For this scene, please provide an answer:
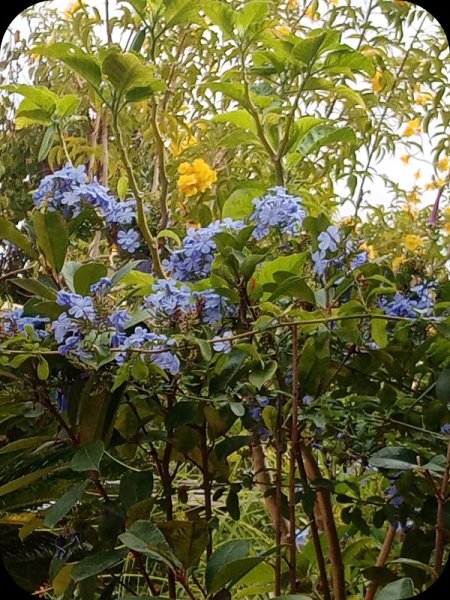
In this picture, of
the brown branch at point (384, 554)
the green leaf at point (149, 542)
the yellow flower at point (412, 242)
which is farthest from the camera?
the yellow flower at point (412, 242)

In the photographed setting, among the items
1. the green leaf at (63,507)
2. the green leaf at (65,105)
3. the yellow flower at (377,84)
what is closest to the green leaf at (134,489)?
the green leaf at (63,507)

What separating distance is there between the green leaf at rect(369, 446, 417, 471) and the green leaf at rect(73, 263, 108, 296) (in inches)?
9.1

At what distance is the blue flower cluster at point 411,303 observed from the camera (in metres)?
0.58

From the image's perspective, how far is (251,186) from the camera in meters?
0.71

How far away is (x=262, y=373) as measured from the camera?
0.52m

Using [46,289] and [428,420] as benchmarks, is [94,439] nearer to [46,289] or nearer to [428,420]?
[46,289]

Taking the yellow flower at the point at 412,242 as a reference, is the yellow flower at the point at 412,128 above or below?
above

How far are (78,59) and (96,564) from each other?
1.28 ft

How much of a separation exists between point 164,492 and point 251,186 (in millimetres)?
295

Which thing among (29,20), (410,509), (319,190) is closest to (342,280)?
(410,509)

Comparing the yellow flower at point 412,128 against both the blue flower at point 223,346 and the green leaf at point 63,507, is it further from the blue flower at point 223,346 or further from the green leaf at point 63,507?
the green leaf at point 63,507

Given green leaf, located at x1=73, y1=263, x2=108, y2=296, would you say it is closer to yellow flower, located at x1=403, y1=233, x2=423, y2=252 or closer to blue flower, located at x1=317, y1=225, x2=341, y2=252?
blue flower, located at x1=317, y1=225, x2=341, y2=252

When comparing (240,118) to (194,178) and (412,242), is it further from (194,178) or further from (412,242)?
(412,242)

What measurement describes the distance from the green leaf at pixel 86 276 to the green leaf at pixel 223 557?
8.0 inches
